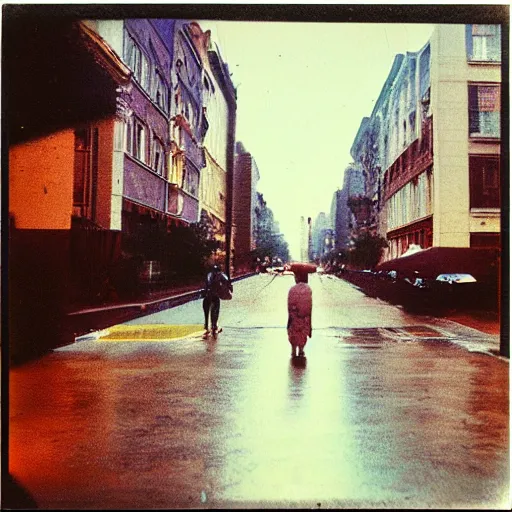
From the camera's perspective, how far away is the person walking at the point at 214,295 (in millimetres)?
4809

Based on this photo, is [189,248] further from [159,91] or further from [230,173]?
[159,91]

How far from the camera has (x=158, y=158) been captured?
495 centimetres

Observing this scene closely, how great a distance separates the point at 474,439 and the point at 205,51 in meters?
3.79

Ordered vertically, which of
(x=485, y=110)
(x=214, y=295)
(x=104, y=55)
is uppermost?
(x=104, y=55)

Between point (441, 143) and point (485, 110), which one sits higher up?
point (485, 110)

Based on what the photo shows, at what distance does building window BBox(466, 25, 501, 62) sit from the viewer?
163 inches

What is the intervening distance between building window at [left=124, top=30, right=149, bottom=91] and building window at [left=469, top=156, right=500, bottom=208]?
2929 millimetres

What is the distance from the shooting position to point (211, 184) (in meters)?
5.28

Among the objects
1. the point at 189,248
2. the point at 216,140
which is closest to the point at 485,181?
the point at 216,140

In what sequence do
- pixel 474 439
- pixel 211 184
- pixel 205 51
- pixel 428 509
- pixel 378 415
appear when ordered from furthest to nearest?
1. pixel 211 184
2. pixel 205 51
3. pixel 378 415
4. pixel 474 439
5. pixel 428 509

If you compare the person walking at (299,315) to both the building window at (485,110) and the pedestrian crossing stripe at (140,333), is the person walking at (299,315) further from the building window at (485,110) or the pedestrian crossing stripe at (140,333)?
the building window at (485,110)

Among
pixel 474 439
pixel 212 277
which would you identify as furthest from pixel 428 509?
pixel 212 277

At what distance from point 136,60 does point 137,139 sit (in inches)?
26.4

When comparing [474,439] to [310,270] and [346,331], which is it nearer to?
[346,331]
